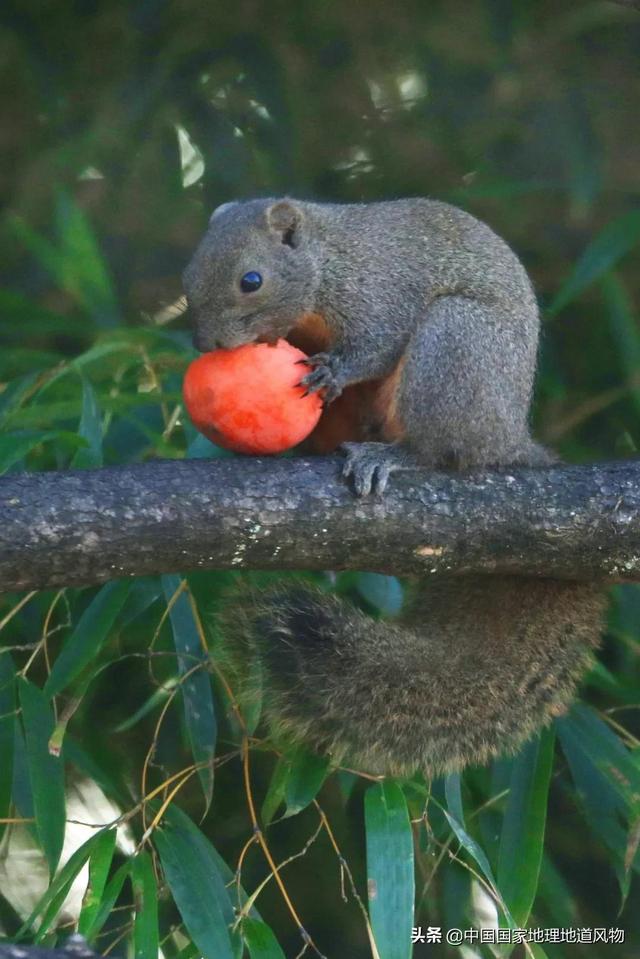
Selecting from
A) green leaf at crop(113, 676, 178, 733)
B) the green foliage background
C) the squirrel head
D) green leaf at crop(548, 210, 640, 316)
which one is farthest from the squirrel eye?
green leaf at crop(548, 210, 640, 316)

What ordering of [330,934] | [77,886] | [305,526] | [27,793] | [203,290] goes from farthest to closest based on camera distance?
[77,886]
[330,934]
[27,793]
[203,290]
[305,526]

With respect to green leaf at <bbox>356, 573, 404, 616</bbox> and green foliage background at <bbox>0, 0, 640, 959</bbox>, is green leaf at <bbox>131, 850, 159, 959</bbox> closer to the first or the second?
green foliage background at <bbox>0, 0, 640, 959</bbox>

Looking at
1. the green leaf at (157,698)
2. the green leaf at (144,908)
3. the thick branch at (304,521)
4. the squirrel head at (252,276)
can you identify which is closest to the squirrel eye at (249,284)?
the squirrel head at (252,276)

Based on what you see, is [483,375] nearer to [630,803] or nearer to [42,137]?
[630,803]

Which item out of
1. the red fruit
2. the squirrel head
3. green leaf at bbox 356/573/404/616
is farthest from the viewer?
green leaf at bbox 356/573/404/616

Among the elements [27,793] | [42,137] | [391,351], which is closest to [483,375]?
[391,351]

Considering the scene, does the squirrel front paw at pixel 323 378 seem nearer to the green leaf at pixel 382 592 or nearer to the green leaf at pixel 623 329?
the green leaf at pixel 382 592

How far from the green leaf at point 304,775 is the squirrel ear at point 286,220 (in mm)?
862

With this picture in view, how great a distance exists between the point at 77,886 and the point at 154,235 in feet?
4.96

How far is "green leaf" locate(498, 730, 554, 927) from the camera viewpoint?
2.03 metres

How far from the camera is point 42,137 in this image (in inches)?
126

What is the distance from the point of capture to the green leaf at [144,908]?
1.80m

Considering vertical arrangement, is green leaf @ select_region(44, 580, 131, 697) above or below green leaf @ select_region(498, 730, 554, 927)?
above

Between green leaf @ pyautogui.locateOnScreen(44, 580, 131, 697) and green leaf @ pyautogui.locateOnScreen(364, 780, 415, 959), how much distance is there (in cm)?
48
